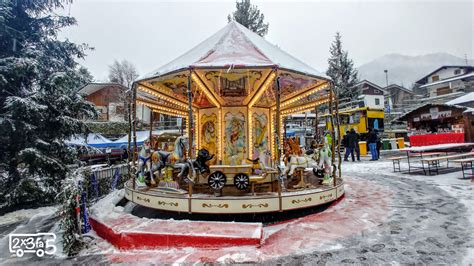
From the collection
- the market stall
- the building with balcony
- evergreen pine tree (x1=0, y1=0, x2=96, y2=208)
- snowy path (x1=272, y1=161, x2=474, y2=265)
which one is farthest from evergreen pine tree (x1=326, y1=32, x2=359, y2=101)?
evergreen pine tree (x1=0, y1=0, x2=96, y2=208)

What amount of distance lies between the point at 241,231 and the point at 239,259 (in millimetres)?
763

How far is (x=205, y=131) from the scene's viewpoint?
10289mm

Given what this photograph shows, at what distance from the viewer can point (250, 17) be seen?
28.1 m

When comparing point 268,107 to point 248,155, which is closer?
point 248,155

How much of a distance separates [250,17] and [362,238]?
87.5 feet

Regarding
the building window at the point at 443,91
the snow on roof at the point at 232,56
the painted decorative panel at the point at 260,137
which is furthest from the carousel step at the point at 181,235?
the building window at the point at 443,91

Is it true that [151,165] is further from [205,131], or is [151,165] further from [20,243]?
[20,243]

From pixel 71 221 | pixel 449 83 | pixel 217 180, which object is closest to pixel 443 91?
pixel 449 83

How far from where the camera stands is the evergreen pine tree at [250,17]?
90.8 ft

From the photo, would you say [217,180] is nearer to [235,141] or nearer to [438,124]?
[235,141]

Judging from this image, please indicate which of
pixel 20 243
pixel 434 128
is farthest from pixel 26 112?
pixel 434 128

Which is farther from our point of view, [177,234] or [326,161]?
[326,161]

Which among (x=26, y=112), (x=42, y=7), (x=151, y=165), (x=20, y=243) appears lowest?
(x=20, y=243)

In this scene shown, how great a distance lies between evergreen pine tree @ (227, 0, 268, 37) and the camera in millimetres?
27672
